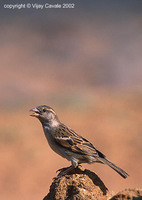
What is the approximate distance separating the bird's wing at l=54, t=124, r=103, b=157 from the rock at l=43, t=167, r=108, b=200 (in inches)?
17.6

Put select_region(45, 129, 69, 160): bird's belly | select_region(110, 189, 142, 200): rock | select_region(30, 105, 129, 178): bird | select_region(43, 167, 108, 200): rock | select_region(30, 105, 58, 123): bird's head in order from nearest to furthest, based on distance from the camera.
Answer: select_region(110, 189, 142, 200): rock
select_region(43, 167, 108, 200): rock
select_region(30, 105, 129, 178): bird
select_region(45, 129, 69, 160): bird's belly
select_region(30, 105, 58, 123): bird's head

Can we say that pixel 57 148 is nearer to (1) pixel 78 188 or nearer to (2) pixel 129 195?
(1) pixel 78 188

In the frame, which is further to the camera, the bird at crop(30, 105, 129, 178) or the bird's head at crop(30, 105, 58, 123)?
the bird's head at crop(30, 105, 58, 123)

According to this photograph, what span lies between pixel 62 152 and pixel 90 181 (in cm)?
83

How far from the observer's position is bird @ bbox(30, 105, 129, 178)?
755 centimetres

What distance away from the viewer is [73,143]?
7.67 meters

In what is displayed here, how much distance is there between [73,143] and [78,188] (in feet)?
3.30

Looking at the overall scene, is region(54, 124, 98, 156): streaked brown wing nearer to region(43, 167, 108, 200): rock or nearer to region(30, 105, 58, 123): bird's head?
region(30, 105, 58, 123): bird's head

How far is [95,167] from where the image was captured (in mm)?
20734

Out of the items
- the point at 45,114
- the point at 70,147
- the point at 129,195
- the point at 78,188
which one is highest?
the point at 45,114

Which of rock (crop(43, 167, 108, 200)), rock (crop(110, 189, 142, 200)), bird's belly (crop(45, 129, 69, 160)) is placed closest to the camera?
rock (crop(110, 189, 142, 200))

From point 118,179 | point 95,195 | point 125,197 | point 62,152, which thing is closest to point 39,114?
point 62,152

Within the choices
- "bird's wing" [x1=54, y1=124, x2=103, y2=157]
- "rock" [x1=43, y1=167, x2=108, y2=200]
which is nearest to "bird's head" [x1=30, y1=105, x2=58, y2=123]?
"bird's wing" [x1=54, y1=124, x2=103, y2=157]

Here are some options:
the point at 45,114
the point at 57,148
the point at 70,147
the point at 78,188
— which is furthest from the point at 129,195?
the point at 45,114
